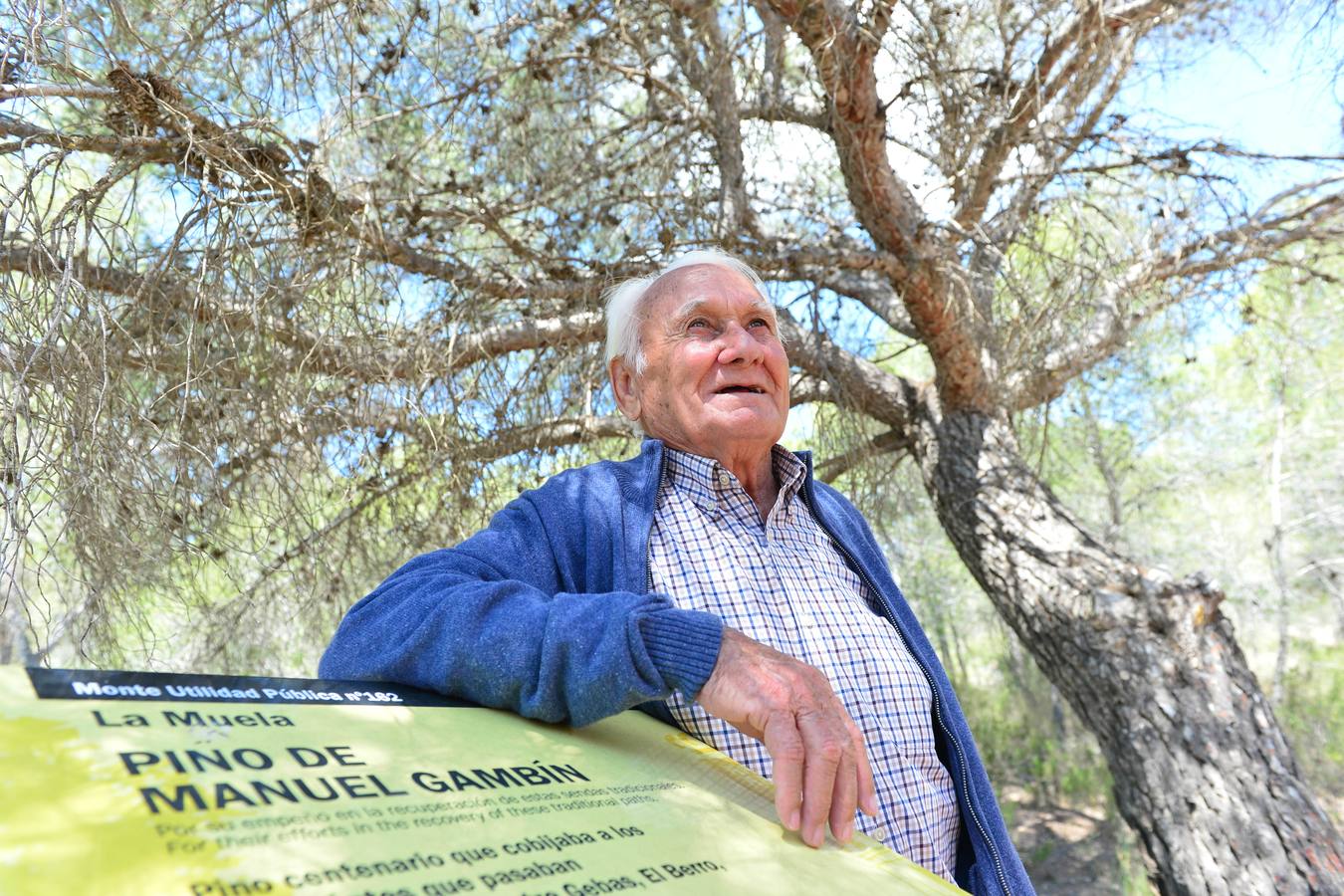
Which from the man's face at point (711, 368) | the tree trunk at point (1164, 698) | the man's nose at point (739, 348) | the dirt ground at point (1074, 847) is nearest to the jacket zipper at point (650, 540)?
the man's face at point (711, 368)

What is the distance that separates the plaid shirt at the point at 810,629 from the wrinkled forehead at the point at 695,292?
16.9 inches

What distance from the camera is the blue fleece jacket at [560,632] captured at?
4.03 feet

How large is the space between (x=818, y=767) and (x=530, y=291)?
2.41 meters

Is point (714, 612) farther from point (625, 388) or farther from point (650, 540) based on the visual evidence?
point (625, 388)

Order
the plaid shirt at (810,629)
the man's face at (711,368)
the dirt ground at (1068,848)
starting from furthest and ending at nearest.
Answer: the dirt ground at (1068,848), the man's face at (711,368), the plaid shirt at (810,629)

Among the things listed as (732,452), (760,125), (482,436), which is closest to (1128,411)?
(760,125)

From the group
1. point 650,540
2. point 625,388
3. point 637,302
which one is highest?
point 637,302

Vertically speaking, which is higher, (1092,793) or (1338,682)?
(1338,682)

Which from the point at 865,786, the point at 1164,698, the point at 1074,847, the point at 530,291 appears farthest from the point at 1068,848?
the point at 865,786

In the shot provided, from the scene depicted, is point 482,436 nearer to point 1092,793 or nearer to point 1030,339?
point 1030,339

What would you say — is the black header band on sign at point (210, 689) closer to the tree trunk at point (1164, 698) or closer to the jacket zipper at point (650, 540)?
the jacket zipper at point (650, 540)

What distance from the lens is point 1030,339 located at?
12.7ft

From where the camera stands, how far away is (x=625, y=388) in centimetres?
237

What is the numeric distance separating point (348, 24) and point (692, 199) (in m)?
1.45
